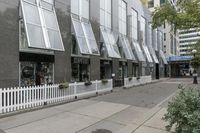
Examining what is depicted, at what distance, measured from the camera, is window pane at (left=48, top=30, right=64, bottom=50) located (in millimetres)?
14435

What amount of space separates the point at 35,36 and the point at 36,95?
3.37 m

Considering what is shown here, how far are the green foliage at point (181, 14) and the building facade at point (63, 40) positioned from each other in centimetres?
660

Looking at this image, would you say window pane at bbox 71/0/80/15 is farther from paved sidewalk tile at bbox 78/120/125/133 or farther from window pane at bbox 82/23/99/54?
paved sidewalk tile at bbox 78/120/125/133

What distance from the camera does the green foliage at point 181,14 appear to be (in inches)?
337

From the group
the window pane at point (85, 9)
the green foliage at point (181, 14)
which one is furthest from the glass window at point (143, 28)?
the green foliage at point (181, 14)

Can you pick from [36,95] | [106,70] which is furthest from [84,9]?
[36,95]

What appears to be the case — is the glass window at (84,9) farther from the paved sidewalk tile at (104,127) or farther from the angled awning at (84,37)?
the paved sidewalk tile at (104,127)

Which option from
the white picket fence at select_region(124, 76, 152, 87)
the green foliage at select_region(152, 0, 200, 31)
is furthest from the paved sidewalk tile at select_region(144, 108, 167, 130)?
the white picket fence at select_region(124, 76, 152, 87)

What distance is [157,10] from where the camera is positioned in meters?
9.54

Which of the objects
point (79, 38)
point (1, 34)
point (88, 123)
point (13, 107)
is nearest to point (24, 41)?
point (1, 34)

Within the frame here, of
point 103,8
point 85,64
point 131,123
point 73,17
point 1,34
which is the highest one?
point 103,8

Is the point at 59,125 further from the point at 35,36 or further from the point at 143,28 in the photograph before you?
the point at 143,28

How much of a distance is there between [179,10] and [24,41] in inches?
320

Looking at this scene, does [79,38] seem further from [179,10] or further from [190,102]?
[190,102]
